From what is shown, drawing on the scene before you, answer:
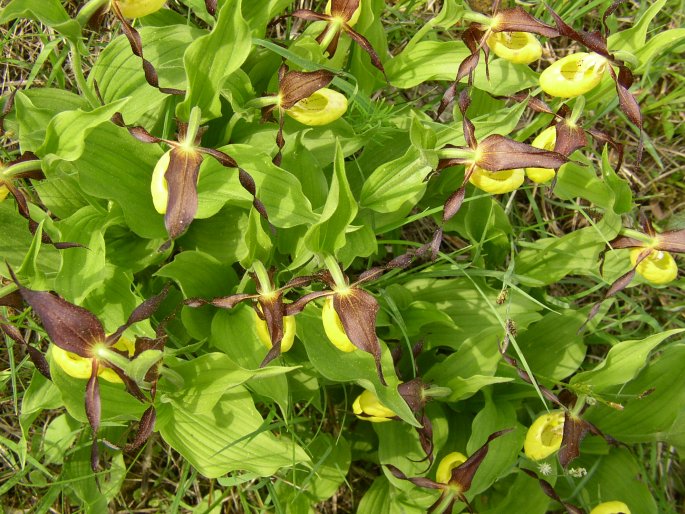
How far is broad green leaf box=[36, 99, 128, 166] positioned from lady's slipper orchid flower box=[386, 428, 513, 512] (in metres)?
1.21

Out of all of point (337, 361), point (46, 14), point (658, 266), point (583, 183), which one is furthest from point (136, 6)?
point (658, 266)

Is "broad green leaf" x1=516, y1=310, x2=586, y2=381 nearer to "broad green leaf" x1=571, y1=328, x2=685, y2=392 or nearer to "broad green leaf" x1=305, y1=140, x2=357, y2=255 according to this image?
"broad green leaf" x1=571, y1=328, x2=685, y2=392

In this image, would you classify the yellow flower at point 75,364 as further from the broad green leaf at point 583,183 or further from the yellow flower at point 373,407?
the broad green leaf at point 583,183

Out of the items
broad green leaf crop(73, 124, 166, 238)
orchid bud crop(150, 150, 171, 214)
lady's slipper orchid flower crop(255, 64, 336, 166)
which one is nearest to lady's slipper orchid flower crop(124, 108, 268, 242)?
orchid bud crop(150, 150, 171, 214)

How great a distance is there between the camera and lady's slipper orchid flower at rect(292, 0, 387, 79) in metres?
1.63

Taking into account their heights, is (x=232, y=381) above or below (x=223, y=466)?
above

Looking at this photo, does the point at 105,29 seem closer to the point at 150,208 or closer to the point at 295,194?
the point at 150,208

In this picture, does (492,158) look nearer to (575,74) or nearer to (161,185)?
(575,74)

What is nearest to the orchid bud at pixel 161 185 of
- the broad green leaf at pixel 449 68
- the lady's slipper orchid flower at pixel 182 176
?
the lady's slipper orchid flower at pixel 182 176

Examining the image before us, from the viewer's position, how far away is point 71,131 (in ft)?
4.73

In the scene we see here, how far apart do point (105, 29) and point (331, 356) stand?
1427 mm

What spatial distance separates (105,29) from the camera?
2.20 meters

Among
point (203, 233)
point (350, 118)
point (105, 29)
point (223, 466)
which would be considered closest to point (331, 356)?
point (223, 466)

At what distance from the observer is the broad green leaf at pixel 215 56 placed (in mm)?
1396
